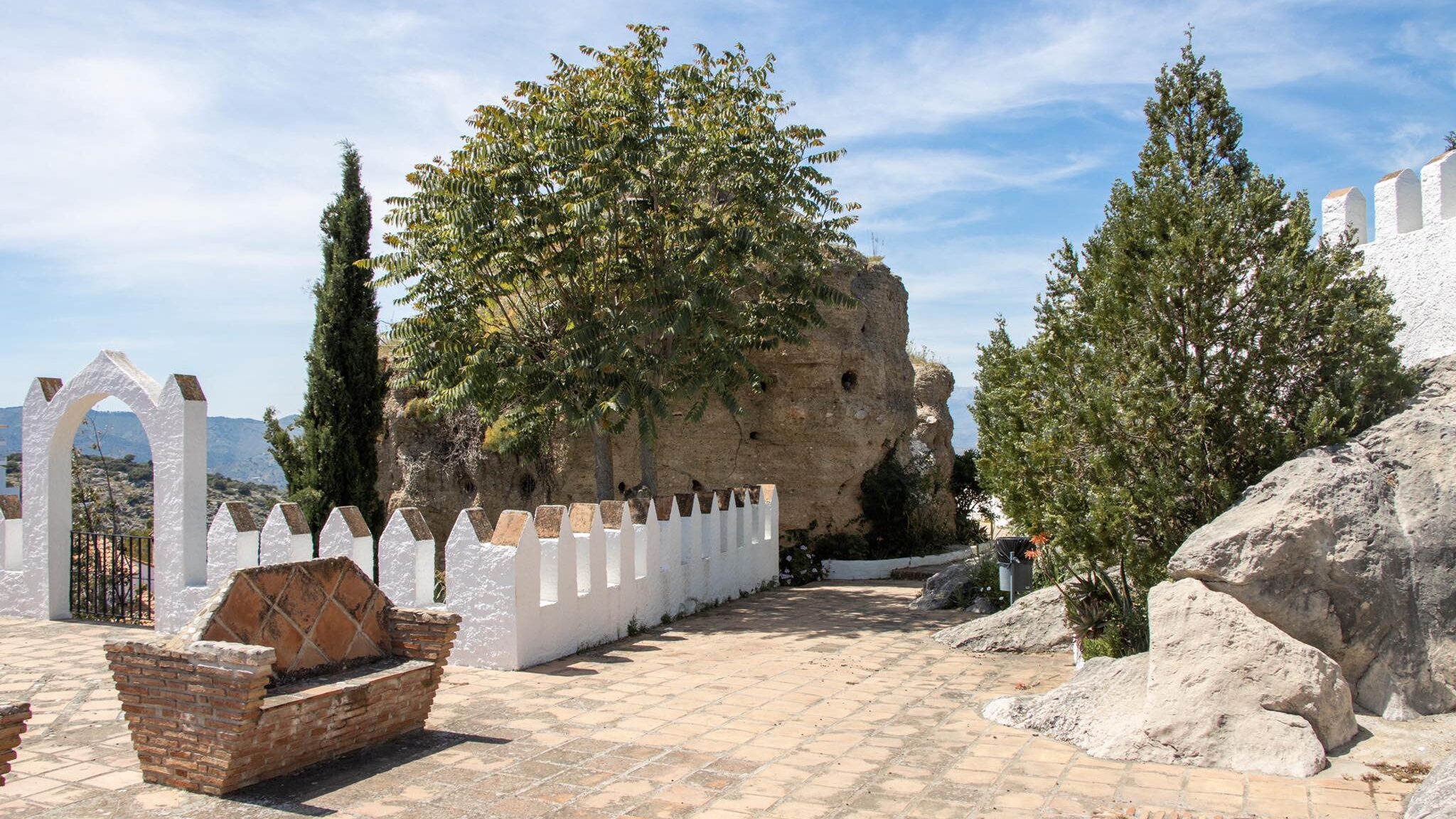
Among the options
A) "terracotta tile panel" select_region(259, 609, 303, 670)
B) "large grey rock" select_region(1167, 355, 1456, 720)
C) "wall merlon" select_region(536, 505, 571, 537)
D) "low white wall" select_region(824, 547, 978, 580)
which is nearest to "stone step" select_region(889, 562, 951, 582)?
"low white wall" select_region(824, 547, 978, 580)

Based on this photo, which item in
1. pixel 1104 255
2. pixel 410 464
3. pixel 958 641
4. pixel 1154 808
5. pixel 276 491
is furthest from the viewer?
pixel 276 491

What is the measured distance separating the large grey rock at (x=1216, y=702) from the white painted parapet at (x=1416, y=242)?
352 cm

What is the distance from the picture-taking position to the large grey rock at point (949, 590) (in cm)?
1243

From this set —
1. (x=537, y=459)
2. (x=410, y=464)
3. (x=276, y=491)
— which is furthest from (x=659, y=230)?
(x=276, y=491)

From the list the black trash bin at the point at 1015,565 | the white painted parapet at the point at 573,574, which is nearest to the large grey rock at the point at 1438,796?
the white painted parapet at the point at 573,574

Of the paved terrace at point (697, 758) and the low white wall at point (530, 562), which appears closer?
the paved terrace at point (697, 758)

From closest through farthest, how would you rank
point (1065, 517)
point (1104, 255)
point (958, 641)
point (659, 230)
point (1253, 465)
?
point (1253, 465) < point (1065, 517) < point (1104, 255) < point (958, 641) < point (659, 230)

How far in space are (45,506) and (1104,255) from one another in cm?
1209

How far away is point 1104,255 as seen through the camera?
8.38 meters

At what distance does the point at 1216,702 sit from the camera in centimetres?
594

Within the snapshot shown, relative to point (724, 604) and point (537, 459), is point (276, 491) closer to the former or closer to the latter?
point (537, 459)

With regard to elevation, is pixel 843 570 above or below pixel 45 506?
below

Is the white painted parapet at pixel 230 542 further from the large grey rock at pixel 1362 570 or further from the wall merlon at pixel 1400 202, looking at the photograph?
the wall merlon at pixel 1400 202

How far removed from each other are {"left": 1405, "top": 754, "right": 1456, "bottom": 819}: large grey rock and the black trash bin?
6.91m
